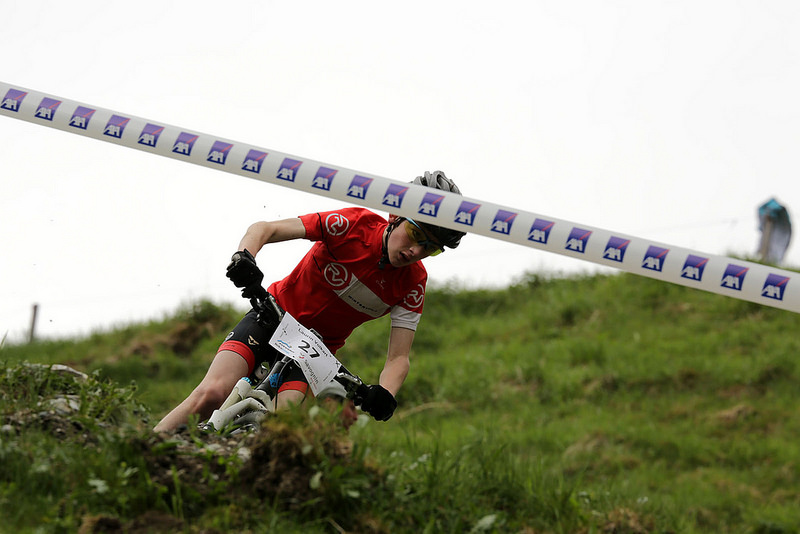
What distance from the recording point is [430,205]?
4.02 m

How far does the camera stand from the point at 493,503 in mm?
4512

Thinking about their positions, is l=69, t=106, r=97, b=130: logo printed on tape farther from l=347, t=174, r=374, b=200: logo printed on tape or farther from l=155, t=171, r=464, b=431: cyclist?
l=347, t=174, r=374, b=200: logo printed on tape

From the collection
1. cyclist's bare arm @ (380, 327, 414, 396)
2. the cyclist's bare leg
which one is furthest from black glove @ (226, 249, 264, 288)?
cyclist's bare arm @ (380, 327, 414, 396)

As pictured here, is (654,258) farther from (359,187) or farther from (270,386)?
(270,386)

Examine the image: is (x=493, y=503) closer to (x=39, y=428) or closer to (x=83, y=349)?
(x=39, y=428)

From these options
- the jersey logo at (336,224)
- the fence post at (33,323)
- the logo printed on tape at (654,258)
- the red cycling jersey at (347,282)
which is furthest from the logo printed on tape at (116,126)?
the fence post at (33,323)

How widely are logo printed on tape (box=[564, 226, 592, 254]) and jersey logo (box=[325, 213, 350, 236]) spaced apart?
148 centimetres

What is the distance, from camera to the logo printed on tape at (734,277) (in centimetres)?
367

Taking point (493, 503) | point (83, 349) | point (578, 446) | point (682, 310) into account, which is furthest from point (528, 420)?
point (83, 349)

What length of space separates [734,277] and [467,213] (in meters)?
1.23

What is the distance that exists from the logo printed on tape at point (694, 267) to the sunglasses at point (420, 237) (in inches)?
52.1

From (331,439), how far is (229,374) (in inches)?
43.0

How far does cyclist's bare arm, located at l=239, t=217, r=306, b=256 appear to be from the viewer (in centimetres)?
439

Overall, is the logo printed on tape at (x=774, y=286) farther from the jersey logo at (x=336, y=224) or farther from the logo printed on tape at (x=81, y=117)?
the logo printed on tape at (x=81, y=117)
